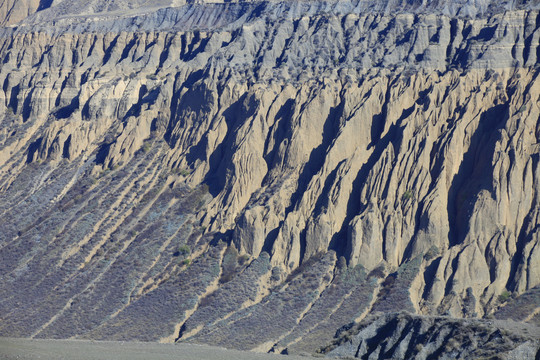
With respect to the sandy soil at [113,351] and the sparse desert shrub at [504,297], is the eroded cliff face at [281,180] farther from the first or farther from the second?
the sandy soil at [113,351]

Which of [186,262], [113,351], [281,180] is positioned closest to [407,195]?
[281,180]

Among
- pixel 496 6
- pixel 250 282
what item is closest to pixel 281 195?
pixel 250 282

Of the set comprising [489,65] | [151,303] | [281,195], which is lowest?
[151,303]

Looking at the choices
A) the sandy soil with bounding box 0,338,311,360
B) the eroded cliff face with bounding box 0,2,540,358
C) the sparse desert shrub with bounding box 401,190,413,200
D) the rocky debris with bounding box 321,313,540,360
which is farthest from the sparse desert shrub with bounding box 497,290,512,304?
the sandy soil with bounding box 0,338,311,360

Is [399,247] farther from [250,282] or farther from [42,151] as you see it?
[42,151]

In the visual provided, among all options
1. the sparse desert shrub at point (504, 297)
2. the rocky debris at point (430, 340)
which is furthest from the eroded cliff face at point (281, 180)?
the rocky debris at point (430, 340)

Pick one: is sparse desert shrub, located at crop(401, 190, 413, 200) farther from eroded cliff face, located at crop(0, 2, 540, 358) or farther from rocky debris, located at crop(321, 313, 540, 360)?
rocky debris, located at crop(321, 313, 540, 360)

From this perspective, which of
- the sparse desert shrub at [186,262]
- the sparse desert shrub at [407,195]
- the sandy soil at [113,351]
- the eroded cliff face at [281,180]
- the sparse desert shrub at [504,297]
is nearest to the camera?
the sandy soil at [113,351]
